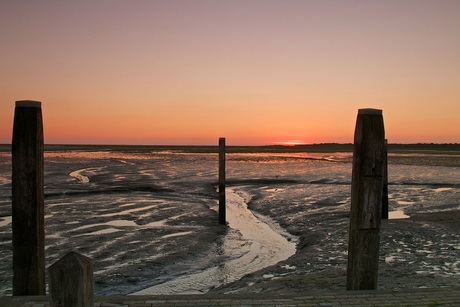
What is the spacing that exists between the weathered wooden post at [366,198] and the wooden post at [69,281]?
3.73 m

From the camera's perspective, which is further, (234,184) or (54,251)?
(234,184)

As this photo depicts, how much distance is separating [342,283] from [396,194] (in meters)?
15.4

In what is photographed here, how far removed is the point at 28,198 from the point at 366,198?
14.4 ft

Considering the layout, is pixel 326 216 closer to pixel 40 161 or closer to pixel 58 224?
pixel 58 224

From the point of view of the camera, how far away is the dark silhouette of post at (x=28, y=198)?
531cm

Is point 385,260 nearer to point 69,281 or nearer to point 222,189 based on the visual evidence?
point 222,189

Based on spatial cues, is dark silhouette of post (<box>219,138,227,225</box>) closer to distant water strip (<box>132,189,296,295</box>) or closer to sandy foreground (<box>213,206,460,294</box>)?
distant water strip (<box>132,189,296,295</box>)

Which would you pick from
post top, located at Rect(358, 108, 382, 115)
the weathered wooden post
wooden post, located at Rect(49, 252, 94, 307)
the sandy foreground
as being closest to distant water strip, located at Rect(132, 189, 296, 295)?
the sandy foreground

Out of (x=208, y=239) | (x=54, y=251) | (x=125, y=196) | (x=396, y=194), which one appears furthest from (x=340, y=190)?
(x=54, y=251)

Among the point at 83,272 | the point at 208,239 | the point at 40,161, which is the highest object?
the point at 40,161

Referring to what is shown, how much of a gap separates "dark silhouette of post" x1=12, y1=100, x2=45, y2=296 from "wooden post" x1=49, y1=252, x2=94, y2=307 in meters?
2.81

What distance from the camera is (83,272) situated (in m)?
2.97

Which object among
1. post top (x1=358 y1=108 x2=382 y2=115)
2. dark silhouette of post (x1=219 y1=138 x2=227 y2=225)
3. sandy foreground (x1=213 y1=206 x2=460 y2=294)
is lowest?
sandy foreground (x1=213 y1=206 x2=460 y2=294)

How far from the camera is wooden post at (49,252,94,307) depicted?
2928 millimetres
